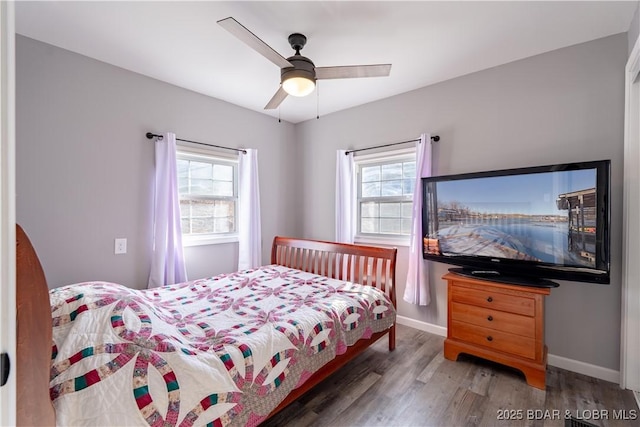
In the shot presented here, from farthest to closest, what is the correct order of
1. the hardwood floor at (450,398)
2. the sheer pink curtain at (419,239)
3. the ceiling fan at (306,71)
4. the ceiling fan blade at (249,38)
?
the sheer pink curtain at (419,239) < the ceiling fan at (306,71) < the hardwood floor at (450,398) < the ceiling fan blade at (249,38)

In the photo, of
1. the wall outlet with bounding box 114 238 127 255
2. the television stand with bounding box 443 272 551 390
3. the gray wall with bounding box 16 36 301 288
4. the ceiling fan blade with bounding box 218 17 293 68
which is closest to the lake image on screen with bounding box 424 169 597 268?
the television stand with bounding box 443 272 551 390

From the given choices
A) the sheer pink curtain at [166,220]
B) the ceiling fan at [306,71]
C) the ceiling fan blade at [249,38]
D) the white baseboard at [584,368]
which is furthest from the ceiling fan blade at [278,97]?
the white baseboard at [584,368]

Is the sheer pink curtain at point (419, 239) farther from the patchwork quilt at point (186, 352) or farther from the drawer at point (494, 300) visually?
the patchwork quilt at point (186, 352)

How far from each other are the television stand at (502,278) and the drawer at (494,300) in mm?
96

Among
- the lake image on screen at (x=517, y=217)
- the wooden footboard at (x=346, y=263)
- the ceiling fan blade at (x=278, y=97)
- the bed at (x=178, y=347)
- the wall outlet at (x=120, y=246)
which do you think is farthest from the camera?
the wall outlet at (x=120, y=246)

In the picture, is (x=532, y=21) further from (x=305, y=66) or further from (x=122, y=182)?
(x=122, y=182)

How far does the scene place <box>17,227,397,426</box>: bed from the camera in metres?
0.76

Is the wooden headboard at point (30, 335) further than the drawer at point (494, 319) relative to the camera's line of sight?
No

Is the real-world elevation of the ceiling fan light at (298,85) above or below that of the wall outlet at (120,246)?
above

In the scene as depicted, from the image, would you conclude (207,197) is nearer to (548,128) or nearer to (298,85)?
(298,85)

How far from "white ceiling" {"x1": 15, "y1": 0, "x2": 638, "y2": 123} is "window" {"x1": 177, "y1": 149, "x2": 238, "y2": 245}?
35.3 inches

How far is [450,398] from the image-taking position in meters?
1.90

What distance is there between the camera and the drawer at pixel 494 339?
2.03 metres

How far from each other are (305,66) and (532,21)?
158 centimetres
